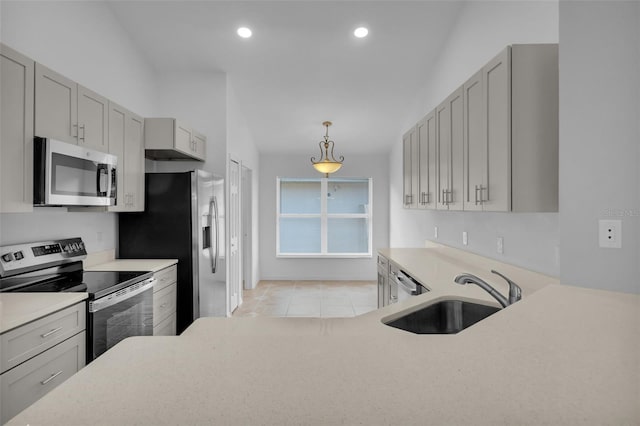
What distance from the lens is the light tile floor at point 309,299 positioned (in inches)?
185

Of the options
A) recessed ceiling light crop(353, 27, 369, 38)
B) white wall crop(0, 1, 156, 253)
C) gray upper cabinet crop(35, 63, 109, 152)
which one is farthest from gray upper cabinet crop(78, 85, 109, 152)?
recessed ceiling light crop(353, 27, 369, 38)

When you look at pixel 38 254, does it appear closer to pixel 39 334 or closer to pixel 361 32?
pixel 39 334

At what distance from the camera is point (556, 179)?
5.91 feet

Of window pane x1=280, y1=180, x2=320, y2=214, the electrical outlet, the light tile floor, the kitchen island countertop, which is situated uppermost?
window pane x1=280, y1=180, x2=320, y2=214

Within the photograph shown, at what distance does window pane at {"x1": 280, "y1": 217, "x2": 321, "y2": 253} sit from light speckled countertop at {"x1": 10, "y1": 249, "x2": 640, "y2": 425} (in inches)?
230

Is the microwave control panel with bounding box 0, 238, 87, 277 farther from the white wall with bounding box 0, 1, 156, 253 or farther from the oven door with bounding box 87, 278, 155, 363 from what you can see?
the oven door with bounding box 87, 278, 155, 363

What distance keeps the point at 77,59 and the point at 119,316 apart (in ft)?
7.22

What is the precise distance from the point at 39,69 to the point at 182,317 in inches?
90.3

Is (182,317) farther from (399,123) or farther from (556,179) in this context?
(399,123)

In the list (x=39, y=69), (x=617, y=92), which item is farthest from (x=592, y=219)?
(x=39, y=69)

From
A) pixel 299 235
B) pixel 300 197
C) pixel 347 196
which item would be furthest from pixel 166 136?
pixel 347 196

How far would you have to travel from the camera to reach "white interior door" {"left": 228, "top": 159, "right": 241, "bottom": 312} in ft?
14.9

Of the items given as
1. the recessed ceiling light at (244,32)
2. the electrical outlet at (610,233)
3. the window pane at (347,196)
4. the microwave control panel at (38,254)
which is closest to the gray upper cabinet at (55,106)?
the microwave control panel at (38,254)

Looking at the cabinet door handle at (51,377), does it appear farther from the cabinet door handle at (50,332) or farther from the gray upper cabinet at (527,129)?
the gray upper cabinet at (527,129)
